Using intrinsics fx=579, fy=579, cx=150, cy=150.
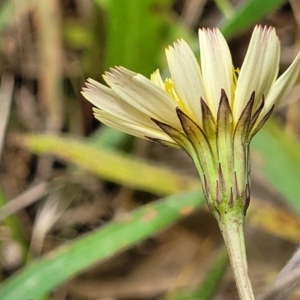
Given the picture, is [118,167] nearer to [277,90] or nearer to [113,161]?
Answer: [113,161]

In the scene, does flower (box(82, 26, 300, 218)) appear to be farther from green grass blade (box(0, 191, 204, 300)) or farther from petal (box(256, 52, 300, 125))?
green grass blade (box(0, 191, 204, 300))

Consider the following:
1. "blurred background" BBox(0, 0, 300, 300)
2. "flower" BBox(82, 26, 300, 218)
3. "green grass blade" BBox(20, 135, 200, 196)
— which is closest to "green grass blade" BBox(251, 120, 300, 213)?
"blurred background" BBox(0, 0, 300, 300)

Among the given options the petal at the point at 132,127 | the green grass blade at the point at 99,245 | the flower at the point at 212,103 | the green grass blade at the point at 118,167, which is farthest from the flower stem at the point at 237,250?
the green grass blade at the point at 118,167

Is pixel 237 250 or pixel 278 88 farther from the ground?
pixel 278 88

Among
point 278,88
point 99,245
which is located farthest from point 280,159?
point 278,88

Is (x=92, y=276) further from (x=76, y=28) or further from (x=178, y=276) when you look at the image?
(x=76, y=28)

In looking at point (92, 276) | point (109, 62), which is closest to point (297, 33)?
point (109, 62)

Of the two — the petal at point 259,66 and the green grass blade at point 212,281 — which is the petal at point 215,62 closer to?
the petal at point 259,66
